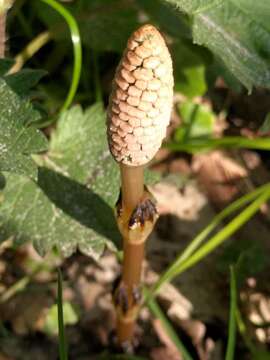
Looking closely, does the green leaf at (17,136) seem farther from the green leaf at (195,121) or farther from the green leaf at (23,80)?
the green leaf at (195,121)

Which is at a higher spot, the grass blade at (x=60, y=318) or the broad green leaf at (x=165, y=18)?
the broad green leaf at (x=165, y=18)

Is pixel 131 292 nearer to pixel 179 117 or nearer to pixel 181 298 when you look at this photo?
pixel 181 298

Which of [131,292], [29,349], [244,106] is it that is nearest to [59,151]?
[131,292]

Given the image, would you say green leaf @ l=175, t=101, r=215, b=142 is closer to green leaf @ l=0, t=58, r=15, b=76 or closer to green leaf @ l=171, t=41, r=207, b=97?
green leaf @ l=171, t=41, r=207, b=97

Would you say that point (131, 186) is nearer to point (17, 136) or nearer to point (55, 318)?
point (17, 136)

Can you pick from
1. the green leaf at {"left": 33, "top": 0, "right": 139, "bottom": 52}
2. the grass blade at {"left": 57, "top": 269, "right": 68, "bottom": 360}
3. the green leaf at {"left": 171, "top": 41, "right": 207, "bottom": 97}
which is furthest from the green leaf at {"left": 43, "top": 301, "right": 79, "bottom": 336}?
the green leaf at {"left": 171, "top": 41, "right": 207, "bottom": 97}

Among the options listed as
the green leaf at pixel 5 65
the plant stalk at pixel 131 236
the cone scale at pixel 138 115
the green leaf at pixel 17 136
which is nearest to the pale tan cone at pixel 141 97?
the cone scale at pixel 138 115

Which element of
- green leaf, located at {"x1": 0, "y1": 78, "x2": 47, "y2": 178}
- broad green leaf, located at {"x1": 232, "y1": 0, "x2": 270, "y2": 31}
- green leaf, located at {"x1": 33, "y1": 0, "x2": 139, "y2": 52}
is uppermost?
broad green leaf, located at {"x1": 232, "y1": 0, "x2": 270, "y2": 31}
